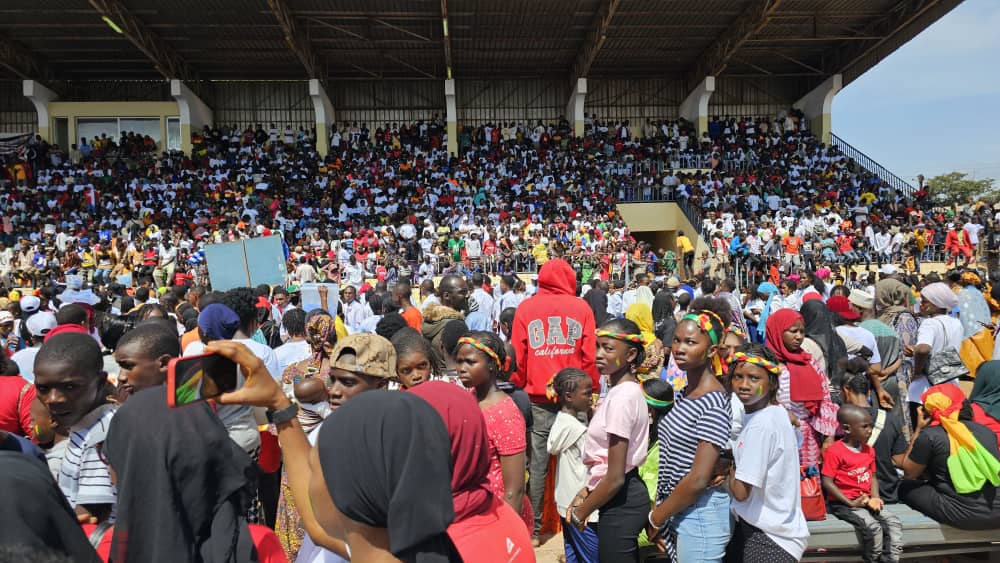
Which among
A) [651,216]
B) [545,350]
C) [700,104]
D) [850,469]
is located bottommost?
[850,469]

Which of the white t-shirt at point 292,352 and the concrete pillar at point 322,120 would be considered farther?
the concrete pillar at point 322,120

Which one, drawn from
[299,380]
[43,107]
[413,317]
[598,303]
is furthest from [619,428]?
[43,107]

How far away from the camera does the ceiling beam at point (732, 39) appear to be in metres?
20.1

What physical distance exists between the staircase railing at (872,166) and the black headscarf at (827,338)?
20856mm

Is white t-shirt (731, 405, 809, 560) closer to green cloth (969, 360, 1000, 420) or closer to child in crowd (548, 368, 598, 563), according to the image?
child in crowd (548, 368, 598, 563)

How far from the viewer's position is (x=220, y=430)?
2.19 metres

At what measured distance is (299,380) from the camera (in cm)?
284

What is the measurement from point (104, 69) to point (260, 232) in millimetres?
12178

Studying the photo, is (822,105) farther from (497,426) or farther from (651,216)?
(497,426)

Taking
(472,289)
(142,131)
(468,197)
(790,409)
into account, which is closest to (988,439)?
(790,409)

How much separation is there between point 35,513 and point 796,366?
149 inches

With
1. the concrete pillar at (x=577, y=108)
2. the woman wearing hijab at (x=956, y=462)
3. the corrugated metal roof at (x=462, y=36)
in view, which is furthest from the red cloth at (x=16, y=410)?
the concrete pillar at (x=577, y=108)

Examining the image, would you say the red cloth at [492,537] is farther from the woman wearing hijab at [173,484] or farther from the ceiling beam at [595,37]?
the ceiling beam at [595,37]

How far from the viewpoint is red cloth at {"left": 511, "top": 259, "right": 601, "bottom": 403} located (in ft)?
14.5
